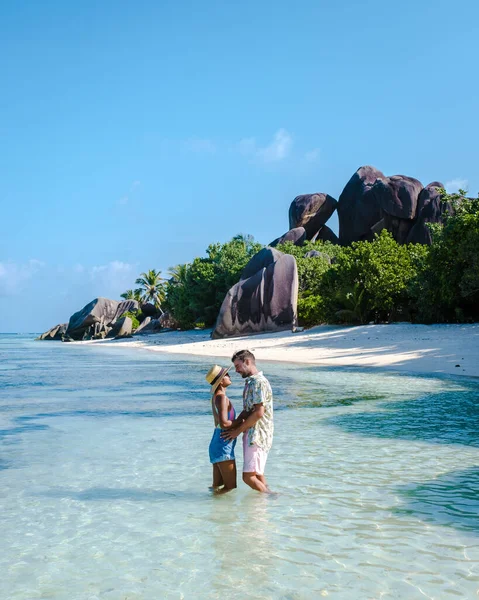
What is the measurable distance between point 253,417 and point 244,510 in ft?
3.02

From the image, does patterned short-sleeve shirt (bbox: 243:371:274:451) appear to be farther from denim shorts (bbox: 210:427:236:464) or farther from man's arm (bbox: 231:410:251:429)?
denim shorts (bbox: 210:427:236:464)

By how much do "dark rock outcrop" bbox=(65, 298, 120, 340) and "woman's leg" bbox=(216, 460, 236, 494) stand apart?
70265mm

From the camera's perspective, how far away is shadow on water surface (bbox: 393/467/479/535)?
5.47 meters

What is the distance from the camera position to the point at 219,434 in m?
6.01

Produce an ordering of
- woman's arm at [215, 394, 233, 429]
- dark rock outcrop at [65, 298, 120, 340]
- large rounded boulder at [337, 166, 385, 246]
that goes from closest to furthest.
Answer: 1. woman's arm at [215, 394, 233, 429]
2. large rounded boulder at [337, 166, 385, 246]
3. dark rock outcrop at [65, 298, 120, 340]

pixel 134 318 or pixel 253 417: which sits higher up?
pixel 134 318

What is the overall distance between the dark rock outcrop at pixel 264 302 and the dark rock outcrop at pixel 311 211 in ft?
79.5

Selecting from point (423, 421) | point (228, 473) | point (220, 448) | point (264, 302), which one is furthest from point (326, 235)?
point (220, 448)

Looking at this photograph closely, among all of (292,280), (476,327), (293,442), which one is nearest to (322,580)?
(293,442)

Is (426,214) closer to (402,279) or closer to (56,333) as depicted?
(402,279)

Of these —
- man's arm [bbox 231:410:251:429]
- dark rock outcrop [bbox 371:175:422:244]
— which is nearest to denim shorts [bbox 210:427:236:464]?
man's arm [bbox 231:410:251:429]

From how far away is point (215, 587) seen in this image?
422 centimetres

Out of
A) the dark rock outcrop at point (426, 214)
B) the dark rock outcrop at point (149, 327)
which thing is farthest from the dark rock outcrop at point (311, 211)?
the dark rock outcrop at point (149, 327)

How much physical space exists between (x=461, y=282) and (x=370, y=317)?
8.73 metres
